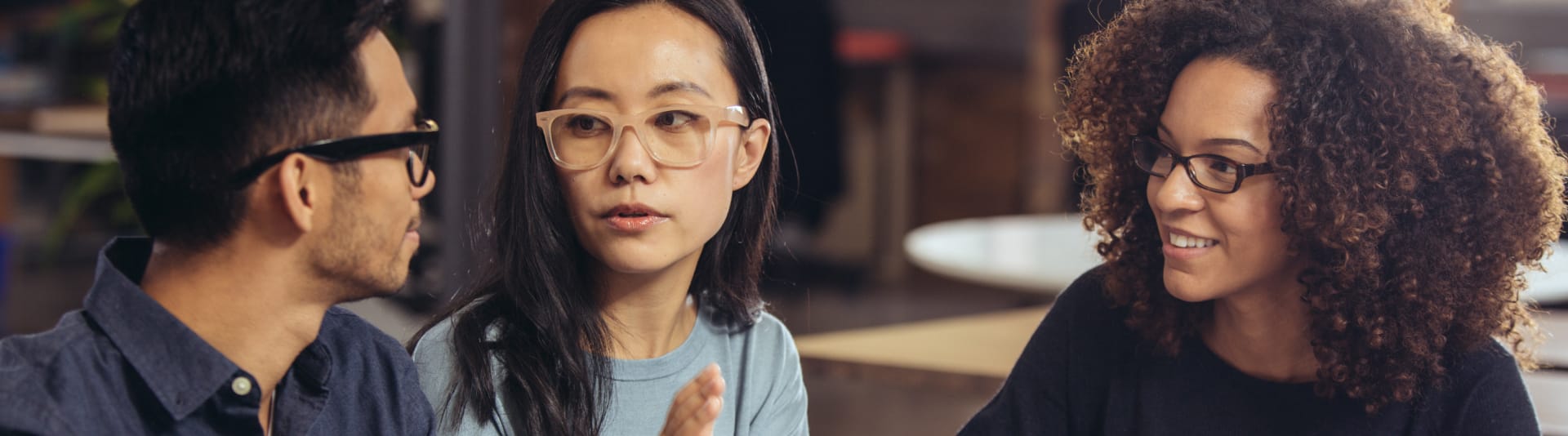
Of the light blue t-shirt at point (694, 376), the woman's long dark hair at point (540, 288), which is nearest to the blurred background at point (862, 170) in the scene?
the light blue t-shirt at point (694, 376)

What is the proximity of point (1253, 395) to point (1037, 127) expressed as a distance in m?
4.71

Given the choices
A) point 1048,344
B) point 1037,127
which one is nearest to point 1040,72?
point 1037,127

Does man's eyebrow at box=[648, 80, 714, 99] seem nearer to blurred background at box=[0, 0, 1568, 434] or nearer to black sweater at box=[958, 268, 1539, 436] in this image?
blurred background at box=[0, 0, 1568, 434]

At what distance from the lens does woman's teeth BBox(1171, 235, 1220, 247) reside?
1159mm

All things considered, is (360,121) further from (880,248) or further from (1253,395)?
(880,248)

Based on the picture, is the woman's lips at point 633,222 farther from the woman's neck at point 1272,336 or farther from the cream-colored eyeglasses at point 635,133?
the woman's neck at point 1272,336

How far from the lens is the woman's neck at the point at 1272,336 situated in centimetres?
121

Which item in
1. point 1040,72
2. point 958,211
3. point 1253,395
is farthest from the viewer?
point 958,211

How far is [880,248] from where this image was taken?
641 centimetres

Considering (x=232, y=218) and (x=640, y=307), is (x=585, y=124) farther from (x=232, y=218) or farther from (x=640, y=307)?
(x=232, y=218)

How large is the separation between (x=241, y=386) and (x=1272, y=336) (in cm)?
92

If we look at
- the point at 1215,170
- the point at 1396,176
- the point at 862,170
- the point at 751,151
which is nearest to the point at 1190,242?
the point at 1215,170

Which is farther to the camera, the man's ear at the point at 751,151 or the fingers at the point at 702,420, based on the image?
the man's ear at the point at 751,151

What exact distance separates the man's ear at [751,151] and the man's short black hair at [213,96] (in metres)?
0.44
